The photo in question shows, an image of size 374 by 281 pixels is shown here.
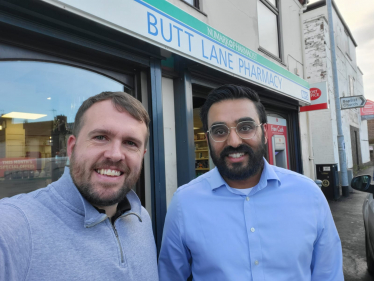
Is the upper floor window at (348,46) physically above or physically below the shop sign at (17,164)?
above

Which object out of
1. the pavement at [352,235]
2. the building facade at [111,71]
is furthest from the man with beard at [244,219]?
the pavement at [352,235]

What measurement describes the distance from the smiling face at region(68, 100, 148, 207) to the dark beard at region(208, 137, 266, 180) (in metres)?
0.55

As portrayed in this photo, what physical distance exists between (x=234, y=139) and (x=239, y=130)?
0.27 ft

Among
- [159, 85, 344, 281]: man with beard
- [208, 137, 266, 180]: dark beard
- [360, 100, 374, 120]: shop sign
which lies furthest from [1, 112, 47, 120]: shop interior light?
[360, 100, 374, 120]: shop sign

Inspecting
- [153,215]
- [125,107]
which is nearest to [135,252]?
[125,107]

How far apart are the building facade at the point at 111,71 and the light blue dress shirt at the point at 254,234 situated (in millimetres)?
1422

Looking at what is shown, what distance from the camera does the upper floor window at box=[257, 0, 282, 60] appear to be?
18.6 feet

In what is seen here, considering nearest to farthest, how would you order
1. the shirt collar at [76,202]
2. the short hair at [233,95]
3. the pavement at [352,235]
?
the shirt collar at [76,202]
the short hair at [233,95]
the pavement at [352,235]

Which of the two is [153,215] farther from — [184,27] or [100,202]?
[184,27]

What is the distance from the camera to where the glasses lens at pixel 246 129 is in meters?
1.65

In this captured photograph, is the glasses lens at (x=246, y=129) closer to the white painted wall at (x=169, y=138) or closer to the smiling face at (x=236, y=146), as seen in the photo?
the smiling face at (x=236, y=146)

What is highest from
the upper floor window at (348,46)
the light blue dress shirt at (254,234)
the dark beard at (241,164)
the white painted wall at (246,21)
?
the upper floor window at (348,46)

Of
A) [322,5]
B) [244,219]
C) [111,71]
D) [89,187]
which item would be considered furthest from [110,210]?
[322,5]

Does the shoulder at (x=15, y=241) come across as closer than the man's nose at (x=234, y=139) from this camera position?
Yes
